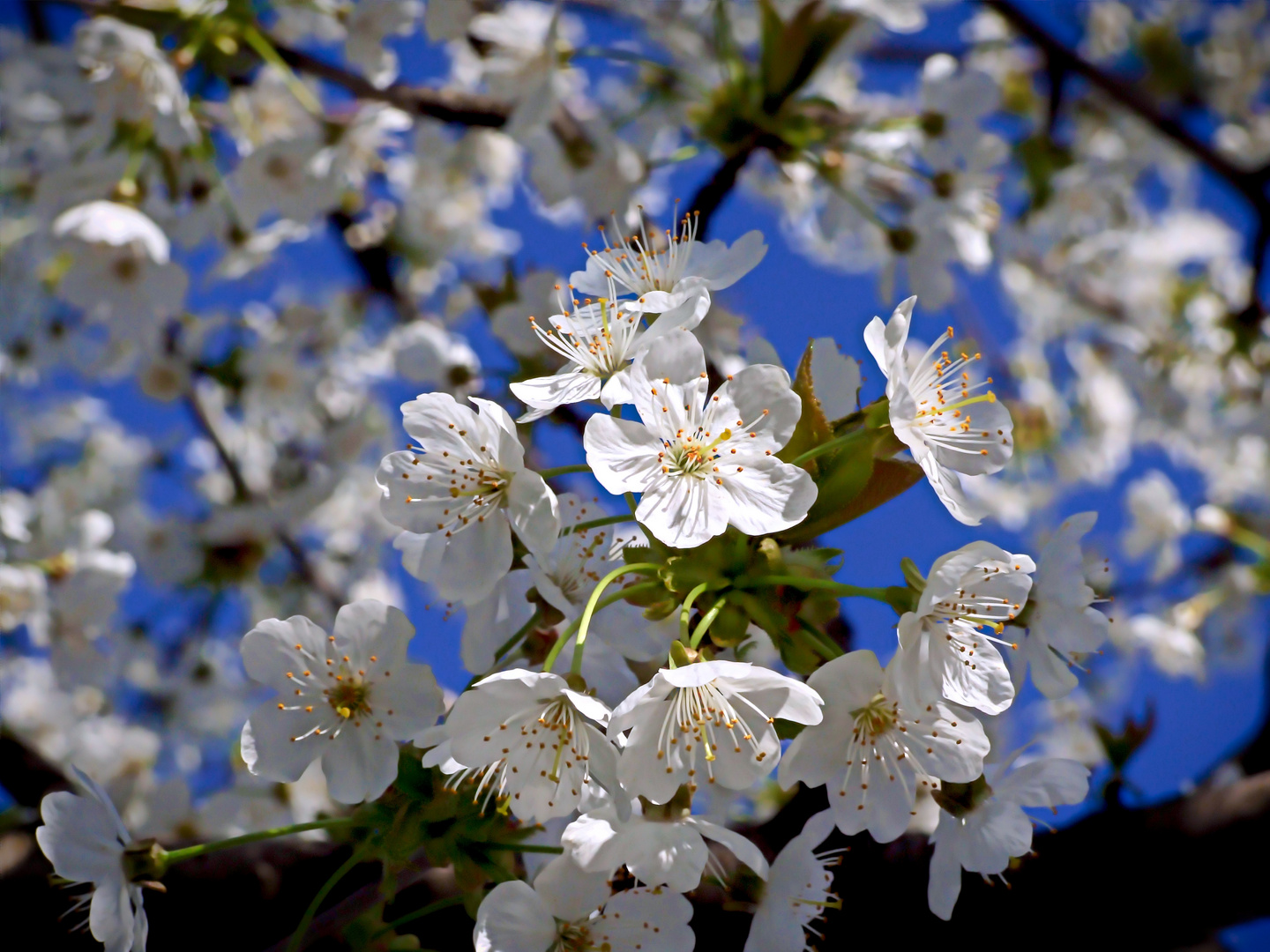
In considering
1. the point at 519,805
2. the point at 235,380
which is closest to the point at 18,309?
the point at 235,380

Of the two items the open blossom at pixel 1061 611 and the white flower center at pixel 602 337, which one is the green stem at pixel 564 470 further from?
the open blossom at pixel 1061 611

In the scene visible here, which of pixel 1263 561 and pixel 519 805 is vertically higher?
pixel 519 805

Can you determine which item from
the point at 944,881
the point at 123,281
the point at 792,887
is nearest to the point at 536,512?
the point at 792,887

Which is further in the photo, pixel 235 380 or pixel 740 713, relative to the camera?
pixel 235 380

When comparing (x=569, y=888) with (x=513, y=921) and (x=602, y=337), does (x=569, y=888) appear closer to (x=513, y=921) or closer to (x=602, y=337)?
(x=513, y=921)

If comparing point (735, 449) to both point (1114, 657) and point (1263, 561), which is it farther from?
point (1114, 657)

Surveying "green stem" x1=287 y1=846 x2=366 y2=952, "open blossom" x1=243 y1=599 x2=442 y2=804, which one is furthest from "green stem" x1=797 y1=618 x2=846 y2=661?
"green stem" x1=287 y1=846 x2=366 y2=952

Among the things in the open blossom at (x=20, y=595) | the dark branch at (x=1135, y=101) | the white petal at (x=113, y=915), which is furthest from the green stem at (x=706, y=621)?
the dark branch at (x=1135, y=101)
